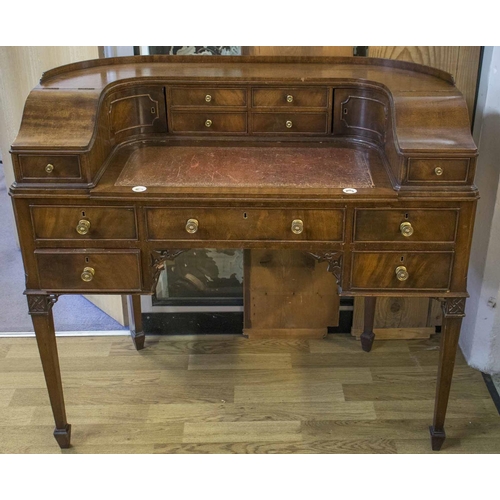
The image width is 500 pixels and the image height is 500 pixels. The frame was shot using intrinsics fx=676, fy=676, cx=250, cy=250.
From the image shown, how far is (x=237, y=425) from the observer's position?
2.28 metres

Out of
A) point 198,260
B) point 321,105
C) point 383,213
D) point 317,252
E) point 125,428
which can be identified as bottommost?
point 125,428

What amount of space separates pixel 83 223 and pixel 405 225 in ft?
2.86

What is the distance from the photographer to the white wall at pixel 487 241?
228 centimetres

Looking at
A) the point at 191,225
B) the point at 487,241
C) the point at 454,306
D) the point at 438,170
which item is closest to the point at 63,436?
the point at 191,225

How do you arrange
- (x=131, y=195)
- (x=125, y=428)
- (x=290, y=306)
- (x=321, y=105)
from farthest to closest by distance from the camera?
(x=290, y=306)
(x=125, y=428)
(x=321, y=105)
(x=131, y=195)

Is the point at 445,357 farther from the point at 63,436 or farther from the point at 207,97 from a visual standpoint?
the point at 63,436

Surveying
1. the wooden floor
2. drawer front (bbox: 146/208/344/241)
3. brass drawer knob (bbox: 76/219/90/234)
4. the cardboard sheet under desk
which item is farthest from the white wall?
brass drawer knob (bbox: 76/219/90/234)

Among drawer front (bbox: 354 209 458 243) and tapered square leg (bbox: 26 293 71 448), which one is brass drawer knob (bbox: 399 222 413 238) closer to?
drawer front (bbox: 354 209 458 243)

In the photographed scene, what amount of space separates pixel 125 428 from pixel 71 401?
0.85ft

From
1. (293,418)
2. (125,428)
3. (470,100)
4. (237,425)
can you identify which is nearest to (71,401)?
(125,428)

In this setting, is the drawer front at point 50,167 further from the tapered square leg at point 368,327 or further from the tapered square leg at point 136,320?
the tapered square leg at point 368,327

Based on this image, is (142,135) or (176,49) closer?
(142,135)

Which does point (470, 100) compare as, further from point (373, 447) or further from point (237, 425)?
point (237, 425)

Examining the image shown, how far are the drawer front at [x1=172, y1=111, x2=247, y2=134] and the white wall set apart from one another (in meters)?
A: 0.85
